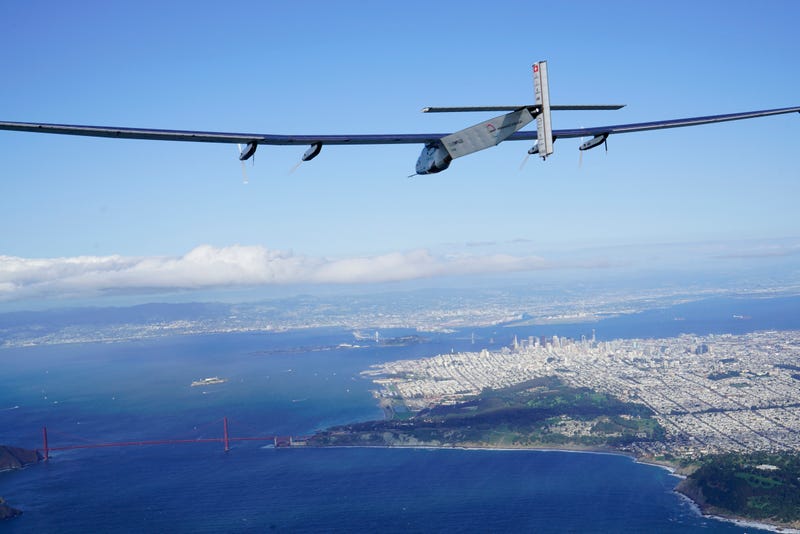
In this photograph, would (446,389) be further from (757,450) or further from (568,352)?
(757,450)

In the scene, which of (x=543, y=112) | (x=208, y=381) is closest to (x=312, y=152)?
(x=543, y=112)

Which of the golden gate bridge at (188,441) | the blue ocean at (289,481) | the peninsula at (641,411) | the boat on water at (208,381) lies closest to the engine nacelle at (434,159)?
the blue ocean at (289,481)

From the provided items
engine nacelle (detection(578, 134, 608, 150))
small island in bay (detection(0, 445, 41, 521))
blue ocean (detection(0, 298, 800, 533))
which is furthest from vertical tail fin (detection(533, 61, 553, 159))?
small island in bay (detection(0, 445, 41, 521))

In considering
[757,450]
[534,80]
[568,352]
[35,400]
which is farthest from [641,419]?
[35,400]

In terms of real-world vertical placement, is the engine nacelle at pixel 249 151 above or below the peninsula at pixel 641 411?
above

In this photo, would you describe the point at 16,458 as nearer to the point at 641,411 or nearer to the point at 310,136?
the point at 641,411

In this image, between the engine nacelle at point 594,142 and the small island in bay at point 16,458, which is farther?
the small island in bay at point 16,458

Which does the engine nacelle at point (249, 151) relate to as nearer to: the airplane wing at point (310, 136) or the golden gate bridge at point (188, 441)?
the airplane wing at point (310, 136)

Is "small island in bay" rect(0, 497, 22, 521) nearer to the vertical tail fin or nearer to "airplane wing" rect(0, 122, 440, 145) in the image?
"airplane wing" rect(0, 122, 440, 145)

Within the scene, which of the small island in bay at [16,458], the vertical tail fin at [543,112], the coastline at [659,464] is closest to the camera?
the vertical tail fin at [543,112]
